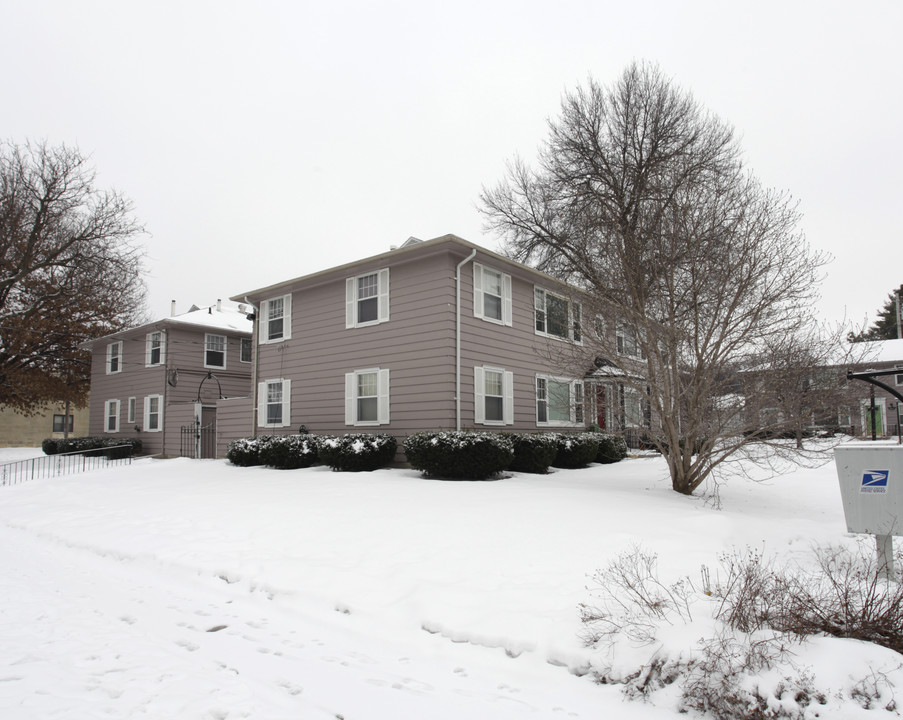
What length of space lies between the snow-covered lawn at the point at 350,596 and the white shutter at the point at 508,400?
4.50 meters

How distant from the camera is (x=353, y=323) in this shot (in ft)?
52.2

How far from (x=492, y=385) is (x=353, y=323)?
415 centimetres

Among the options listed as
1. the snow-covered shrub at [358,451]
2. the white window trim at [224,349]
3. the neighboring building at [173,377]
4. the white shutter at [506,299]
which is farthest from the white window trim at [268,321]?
the white shutter at [506,299]

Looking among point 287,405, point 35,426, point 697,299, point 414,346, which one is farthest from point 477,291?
point 35,426

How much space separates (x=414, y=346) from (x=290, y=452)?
4.24 m

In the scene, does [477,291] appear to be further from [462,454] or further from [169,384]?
[169,384]

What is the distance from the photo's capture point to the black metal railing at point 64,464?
18277 millimetres

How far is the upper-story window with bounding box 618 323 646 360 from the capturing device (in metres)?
10.4

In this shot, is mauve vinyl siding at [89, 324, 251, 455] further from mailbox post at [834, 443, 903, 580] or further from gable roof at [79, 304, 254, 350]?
mailbox post at [834, 443, 903, 580]

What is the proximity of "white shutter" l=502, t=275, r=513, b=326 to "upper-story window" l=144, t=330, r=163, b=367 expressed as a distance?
14.6 meters

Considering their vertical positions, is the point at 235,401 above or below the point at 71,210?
below

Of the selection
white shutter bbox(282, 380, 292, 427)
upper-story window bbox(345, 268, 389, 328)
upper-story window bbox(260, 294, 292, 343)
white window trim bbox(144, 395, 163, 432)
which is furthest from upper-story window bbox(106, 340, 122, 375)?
upper-story window bbox(345, 268, 389, 328)

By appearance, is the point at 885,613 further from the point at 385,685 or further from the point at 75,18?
the point at 75,18

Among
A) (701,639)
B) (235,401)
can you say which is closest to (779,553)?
(701,639)
